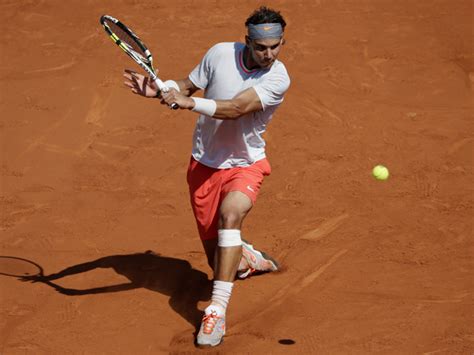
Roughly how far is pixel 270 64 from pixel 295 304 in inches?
74.9

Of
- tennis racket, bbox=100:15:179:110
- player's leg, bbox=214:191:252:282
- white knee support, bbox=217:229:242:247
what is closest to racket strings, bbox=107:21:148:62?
tennis racket, bbox=100:15:179:110

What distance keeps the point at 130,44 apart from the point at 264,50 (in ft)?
3.99

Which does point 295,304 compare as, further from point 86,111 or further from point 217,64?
point 86,111

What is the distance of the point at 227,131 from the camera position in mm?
7500

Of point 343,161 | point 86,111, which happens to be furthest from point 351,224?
point 86,111

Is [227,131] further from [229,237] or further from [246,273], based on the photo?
[246,273]

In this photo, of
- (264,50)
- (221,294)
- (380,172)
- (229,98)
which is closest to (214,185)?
(229,98)

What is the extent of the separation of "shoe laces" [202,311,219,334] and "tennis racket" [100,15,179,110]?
1.68m

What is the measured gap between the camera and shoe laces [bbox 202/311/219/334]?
6961 millimetres

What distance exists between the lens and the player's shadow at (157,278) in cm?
782

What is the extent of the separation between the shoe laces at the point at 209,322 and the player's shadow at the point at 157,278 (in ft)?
1.65

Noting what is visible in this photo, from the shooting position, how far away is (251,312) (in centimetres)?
752

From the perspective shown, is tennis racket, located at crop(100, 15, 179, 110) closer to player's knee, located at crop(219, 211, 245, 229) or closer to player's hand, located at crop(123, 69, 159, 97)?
player's hand, located at crop(123, 69, 159, 97)

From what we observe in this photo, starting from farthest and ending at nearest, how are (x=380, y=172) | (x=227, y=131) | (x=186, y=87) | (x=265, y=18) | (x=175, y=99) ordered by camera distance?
(x=380, y=172) < (x=186, y=87) < (x=227, y=131) < (x=265, y=18) < (x=175, y=99)
